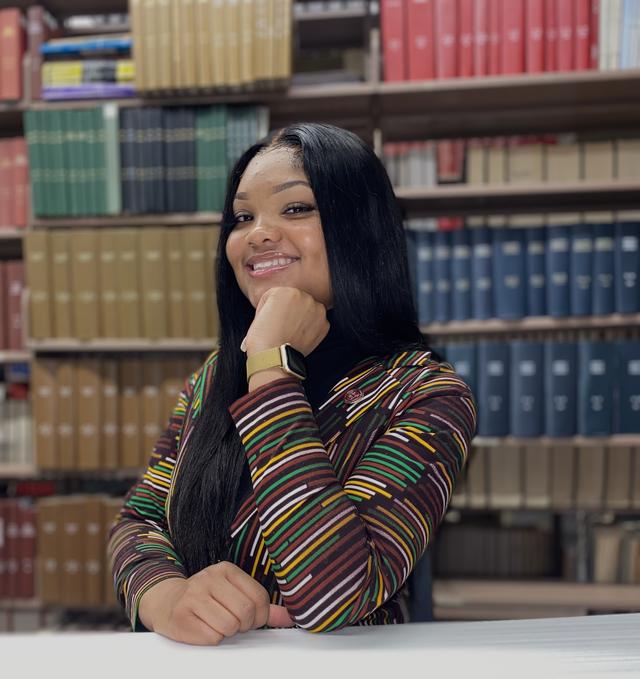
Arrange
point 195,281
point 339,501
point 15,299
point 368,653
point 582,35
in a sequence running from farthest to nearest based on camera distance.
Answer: point 15,299 → point 195,281 → point 582,35 → point 339,501 → point 368,653

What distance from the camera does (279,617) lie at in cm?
67

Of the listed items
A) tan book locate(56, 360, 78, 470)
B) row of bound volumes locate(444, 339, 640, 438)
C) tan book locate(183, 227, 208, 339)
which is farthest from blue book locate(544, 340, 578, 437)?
tan book locate(56, 360, 78, 470)

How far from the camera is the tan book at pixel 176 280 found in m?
2.01

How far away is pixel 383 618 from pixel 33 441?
5.71 ft

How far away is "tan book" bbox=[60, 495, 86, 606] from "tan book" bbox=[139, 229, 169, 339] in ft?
2.21

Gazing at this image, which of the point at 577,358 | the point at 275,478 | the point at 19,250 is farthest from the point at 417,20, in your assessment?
the point at 275,478

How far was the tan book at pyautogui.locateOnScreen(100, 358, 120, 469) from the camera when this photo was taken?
2059 millimetres

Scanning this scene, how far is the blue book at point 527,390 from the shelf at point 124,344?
979mm

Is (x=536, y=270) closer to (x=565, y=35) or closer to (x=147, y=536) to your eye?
(x=565, y=35)

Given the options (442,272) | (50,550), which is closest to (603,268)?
(442,272)

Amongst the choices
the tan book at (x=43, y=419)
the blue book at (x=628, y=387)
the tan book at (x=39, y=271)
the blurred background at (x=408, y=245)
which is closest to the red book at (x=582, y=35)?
the blurred background at (x=408, y=245)

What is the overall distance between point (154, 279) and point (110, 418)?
19.4 inches

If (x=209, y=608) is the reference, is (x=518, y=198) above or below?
above

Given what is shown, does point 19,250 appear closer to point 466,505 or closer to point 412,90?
point 412,90
